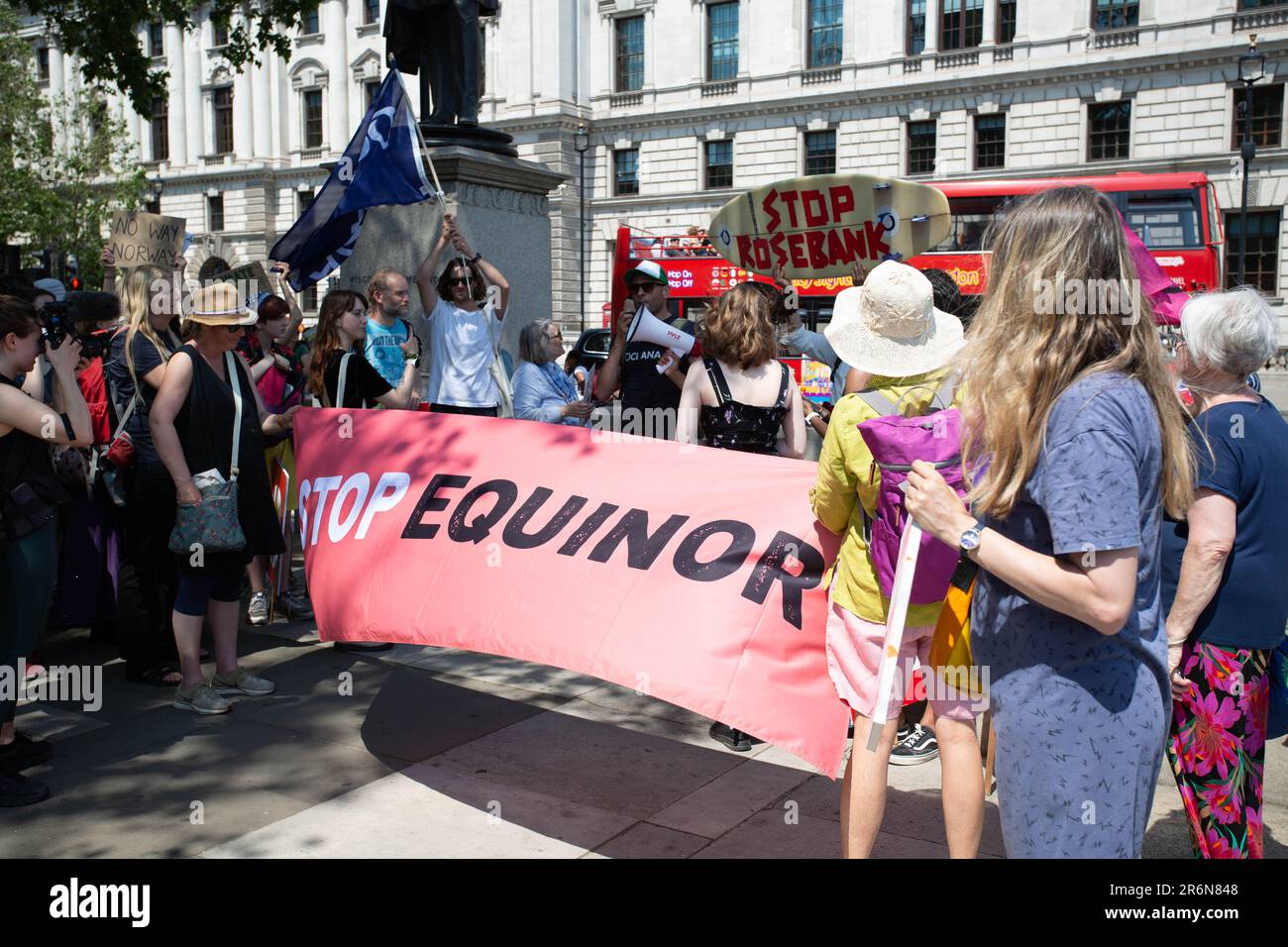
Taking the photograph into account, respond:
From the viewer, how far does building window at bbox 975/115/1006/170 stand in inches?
1511

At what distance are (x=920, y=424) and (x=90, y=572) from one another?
5175 millimetres

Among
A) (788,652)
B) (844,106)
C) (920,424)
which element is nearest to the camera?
(920,424)

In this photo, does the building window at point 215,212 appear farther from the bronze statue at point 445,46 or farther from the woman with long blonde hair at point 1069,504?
the woman with long blonde hair at point 1069,504

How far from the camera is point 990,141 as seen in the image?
38625 mm

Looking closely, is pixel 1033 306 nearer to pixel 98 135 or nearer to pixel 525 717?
pixel 525 717

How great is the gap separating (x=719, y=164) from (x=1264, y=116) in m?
19.7

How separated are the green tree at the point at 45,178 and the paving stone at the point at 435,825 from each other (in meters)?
39.9

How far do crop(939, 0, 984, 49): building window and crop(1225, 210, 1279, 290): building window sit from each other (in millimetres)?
10957

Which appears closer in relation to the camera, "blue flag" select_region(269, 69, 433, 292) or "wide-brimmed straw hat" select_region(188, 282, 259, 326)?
"wide-brimmed straw hat" select_region(188, 282, 259, 326)

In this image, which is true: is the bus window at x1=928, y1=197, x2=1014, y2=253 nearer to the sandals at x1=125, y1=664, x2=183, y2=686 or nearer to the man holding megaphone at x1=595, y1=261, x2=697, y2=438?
the man holding megaphone at x1=595, y1=261, x2=697, y2=438

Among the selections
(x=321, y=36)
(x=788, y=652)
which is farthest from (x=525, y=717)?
(x=321, y=36)

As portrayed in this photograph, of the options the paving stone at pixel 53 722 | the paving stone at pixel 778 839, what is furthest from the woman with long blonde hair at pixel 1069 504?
the paving stone at pixel 53 722

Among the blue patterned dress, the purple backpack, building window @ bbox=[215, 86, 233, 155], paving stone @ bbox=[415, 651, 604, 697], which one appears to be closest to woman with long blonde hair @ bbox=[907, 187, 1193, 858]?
the blue patterned dress

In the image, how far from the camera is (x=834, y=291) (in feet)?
80.4
